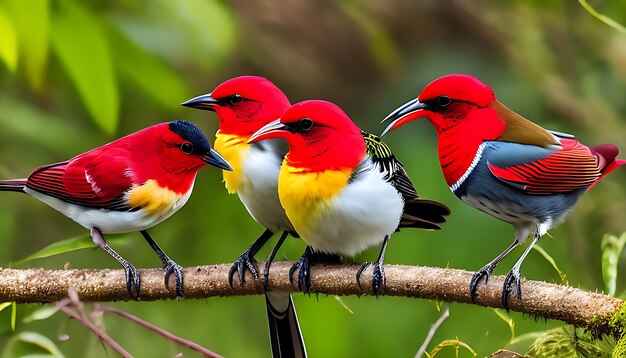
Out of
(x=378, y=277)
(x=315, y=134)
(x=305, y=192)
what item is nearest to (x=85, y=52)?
(x=315, y=134)

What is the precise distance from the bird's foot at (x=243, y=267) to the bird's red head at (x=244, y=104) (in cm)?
33

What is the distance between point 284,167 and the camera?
2832 millimetres

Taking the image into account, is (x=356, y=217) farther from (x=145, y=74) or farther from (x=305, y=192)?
(x=145, y=74)

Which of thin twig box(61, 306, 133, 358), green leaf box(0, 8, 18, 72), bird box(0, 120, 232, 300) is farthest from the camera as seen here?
green leaf box(0, 8, 18, 72)

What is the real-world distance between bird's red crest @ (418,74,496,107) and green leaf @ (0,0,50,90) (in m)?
1.34

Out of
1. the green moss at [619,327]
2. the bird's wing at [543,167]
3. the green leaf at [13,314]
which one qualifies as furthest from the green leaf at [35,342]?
the green moss at [619,327]

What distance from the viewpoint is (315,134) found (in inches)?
111

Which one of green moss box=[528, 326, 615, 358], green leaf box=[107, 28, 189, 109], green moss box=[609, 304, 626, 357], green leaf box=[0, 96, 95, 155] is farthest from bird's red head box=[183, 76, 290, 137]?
green leaf box=[0, 96, 95, 155]

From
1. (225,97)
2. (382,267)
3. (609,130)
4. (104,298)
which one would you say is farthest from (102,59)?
(609,130)

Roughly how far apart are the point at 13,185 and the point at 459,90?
117cm

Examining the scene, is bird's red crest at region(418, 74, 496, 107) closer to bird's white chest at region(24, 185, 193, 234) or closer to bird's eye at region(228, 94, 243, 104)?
bird's eye at region(228, 94, 243, 104)

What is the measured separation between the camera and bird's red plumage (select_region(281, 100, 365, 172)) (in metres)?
2.81

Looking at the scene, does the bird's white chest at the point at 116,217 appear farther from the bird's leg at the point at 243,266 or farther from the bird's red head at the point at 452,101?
the bird's red head at the point at 452,101

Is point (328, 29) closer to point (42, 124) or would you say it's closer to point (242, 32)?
point (242, 32)
